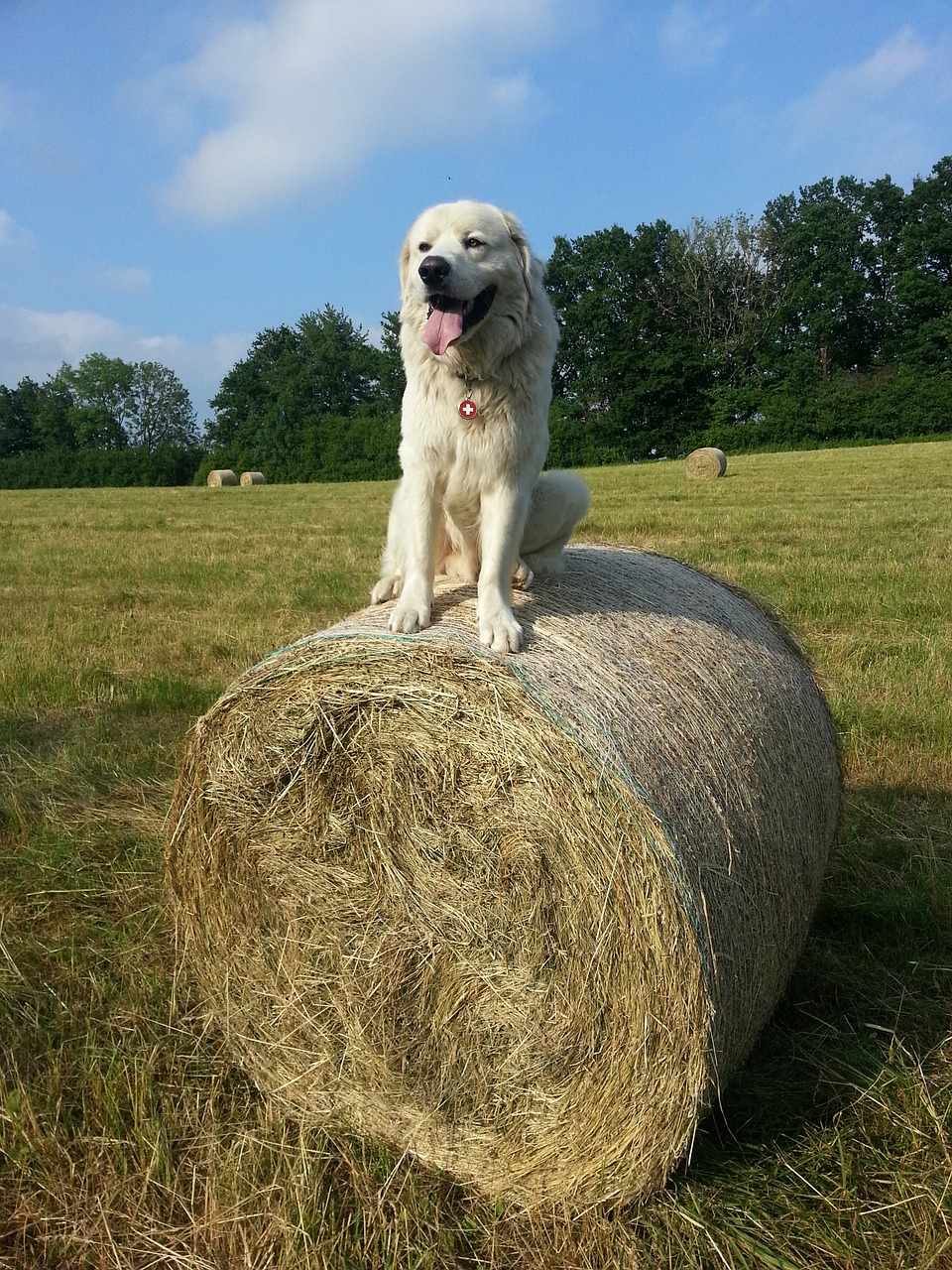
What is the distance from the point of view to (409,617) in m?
3.14

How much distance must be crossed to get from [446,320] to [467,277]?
0.15 m

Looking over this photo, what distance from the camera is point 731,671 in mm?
3305

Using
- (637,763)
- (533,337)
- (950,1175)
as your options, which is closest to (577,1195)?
(950,1175)

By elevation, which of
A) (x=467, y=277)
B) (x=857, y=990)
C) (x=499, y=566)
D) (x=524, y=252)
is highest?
(x=524, y=252)

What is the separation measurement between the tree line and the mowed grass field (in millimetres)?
37294

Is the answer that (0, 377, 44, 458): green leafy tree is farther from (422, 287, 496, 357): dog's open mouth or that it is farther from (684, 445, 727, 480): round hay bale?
(422, 287, 496, 357): dog's open mouth

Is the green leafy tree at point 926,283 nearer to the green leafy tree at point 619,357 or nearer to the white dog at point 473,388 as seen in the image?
the green leafy tree at point 619,357

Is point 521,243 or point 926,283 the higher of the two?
point 926,283

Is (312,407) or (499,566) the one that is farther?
(312,407)

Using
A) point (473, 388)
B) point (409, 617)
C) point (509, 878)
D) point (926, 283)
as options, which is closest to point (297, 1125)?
point (509, 878)

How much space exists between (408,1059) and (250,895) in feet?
2.44

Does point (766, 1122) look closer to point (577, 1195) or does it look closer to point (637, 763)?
point (577, 1195)

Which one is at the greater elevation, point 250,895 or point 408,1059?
point 250,895

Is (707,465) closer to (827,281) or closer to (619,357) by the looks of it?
(619,357)
